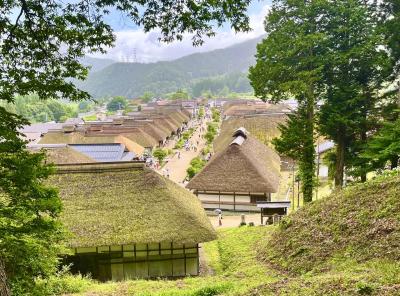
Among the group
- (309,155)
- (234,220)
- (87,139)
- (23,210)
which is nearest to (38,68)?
(23,210)

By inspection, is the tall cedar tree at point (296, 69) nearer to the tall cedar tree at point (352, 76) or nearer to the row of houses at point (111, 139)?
the tall cedar tree at point (352, 76)

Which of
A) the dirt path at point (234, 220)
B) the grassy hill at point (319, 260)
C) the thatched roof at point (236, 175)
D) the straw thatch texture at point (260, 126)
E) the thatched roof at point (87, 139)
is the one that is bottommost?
the dirt path at point (234, 220)

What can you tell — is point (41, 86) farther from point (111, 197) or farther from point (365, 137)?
point (365, 137)

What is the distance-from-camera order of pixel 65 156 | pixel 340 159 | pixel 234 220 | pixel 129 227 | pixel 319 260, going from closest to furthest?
pixel 319 260 → pixel 129 227 → pixel 340 159 → pixel 234 220 → pixel 65 156

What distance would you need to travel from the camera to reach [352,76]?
76.3ft

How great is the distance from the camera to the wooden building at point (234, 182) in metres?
28.6

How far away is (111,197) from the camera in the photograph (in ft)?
59.4

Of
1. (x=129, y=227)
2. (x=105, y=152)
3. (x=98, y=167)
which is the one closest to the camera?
(x=129, y=227)

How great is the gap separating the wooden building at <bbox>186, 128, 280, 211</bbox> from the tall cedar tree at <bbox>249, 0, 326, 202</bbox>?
5.01m

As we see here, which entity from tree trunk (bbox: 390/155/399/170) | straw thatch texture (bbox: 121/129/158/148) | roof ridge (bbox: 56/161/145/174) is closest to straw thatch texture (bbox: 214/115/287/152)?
straw thatch texture (bbox: 121/129/158/148)

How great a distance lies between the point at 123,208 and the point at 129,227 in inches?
45.9

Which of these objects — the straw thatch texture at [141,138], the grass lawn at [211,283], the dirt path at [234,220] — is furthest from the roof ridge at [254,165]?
the straw thatch texture at [141,138]

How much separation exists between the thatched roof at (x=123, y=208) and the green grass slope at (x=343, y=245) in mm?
3521

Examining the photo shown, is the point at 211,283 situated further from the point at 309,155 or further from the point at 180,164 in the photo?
the point at 180,164
